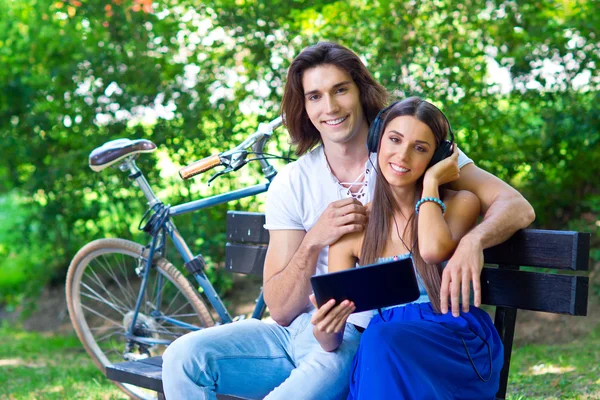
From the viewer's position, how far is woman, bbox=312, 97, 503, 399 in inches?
88.5

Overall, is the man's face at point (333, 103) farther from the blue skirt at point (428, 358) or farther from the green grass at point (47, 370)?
the green grass at point (47, 370)

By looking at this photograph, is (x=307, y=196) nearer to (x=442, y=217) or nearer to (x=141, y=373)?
(x=442, y=217)

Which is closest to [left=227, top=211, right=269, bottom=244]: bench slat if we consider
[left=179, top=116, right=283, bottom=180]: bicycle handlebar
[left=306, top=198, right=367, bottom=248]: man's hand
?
[left=179, top=116, right=283, bottom=180]: bicycle handlebar

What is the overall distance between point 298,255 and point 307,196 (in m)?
0.27

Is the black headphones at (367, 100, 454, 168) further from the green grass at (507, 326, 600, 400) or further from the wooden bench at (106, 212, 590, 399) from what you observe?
the green grass at (507, 326, 600, 400)

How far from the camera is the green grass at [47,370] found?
4500 mm

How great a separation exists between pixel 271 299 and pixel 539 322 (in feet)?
9.96

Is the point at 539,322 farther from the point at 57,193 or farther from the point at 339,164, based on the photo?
the point at 57,193

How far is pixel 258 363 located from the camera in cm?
278

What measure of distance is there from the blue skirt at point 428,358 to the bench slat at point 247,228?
125 cm

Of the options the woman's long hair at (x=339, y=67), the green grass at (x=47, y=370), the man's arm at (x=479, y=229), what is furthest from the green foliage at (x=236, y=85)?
the man's arm at (x=479, y=229)

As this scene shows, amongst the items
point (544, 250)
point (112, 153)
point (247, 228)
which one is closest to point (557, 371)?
point (247, 228)

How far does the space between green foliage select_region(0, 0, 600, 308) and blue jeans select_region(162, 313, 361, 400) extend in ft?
→ 8.61

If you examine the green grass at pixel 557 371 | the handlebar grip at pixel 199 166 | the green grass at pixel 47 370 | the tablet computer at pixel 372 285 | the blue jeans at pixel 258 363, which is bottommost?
the green grass at pixel 47 370
